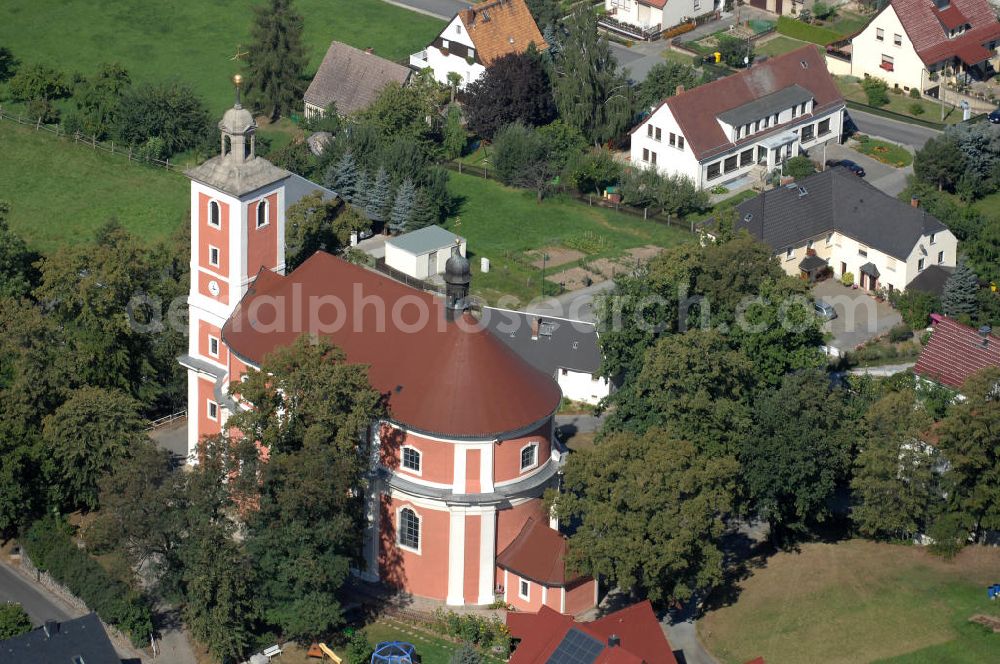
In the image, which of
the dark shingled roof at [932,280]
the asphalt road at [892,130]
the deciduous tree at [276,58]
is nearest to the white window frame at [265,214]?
the dark shingled roof at [932,280]

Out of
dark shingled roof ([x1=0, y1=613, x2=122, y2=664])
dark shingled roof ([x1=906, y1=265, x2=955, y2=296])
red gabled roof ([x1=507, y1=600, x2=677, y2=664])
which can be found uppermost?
dark shingled roof ([x1=906, y1=265, x2=955, y2=296])

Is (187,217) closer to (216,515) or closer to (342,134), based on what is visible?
(342,134)

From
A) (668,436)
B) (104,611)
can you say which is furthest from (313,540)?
(668,436)

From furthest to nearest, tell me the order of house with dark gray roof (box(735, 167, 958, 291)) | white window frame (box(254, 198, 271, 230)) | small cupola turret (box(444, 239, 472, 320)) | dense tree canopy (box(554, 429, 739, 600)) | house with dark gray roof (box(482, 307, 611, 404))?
house with dark gray roof (box(735, 167, 958, 291)) < house with dark gray roof (box(482, 307, 611, 404)) < white window frame (box(254, 198, 271, 230)) < small cupola turret (box(444, 239, 472, 320)) < dense tree canopy (box(554, 429, 739, 600))

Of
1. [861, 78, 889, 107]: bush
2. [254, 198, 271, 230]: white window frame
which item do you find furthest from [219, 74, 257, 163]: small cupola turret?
[861, 78, 889, 107]: bush

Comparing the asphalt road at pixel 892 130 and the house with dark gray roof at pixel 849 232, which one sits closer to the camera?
the house with dark gray roof at pixel 849 232

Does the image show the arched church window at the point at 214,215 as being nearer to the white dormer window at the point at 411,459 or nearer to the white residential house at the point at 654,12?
the white dormer window at the point at 411,459

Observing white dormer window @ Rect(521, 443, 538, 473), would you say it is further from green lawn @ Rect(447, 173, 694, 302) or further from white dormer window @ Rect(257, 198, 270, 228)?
green lawn @ Rect(447, 173, 694, 302)

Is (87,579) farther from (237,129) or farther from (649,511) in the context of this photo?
(649,511)
